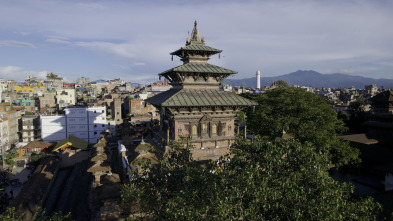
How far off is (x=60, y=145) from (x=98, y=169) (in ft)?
81.9

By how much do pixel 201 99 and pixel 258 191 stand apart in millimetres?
11504

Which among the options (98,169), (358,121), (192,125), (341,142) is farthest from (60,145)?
(358,121)

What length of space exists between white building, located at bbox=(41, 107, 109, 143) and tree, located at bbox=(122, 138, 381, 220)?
52.5 m

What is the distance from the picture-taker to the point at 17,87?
122 m

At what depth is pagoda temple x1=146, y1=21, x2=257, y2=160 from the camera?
63.0 ft

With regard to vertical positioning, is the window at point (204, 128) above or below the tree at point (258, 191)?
above

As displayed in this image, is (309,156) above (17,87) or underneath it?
underneath

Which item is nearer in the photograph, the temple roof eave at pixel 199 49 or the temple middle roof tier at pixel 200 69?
the temple middle roof tier at pixel 200 69

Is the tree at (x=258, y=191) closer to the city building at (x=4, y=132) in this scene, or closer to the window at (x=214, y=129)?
the window at (x=214, y=129)

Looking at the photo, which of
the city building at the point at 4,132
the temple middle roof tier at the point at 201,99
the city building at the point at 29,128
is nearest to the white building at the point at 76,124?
the city building at the point at 4,132

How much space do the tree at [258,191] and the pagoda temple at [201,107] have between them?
7993mm

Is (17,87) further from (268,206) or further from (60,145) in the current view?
(268,206)

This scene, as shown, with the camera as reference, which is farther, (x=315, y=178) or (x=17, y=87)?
(x=17, y=87)

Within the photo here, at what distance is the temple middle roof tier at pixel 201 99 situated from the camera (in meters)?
18.5
